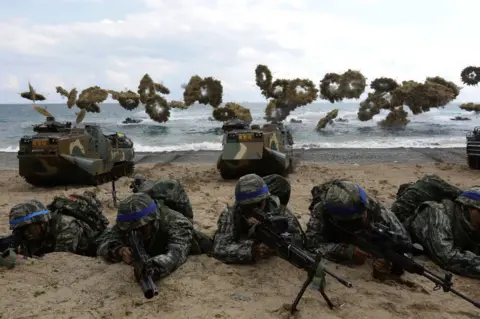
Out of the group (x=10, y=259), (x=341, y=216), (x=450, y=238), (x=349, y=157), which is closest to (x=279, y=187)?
(x=341, y=216)

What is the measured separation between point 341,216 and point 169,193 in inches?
81.6

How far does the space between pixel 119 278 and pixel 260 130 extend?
8.45m

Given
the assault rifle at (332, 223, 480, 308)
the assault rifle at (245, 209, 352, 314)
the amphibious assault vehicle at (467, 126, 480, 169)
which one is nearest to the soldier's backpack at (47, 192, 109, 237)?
the assault rifle at (245, 209, 352, 314)

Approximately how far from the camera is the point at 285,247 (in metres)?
3.73

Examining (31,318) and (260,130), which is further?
(260,130)

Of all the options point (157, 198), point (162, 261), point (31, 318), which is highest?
point (157, 198)

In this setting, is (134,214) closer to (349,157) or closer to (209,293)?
(209,293)

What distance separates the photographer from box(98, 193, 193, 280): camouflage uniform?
412 cm

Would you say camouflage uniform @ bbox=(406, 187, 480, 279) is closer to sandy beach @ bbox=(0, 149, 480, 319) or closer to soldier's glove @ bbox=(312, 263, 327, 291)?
sandy beach @ bbox=(0, 149, 480, 319)

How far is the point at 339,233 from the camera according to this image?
4582 mm

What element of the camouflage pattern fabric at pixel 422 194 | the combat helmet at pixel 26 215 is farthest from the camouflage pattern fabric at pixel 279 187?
the combat helmet at pixel 26 215

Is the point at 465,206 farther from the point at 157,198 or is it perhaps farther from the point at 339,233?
the point at 157,198

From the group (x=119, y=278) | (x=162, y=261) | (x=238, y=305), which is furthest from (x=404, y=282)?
(x=119, y=278)

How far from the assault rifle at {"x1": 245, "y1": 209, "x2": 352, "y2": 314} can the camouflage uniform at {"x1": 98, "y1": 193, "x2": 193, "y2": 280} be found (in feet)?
2.79
